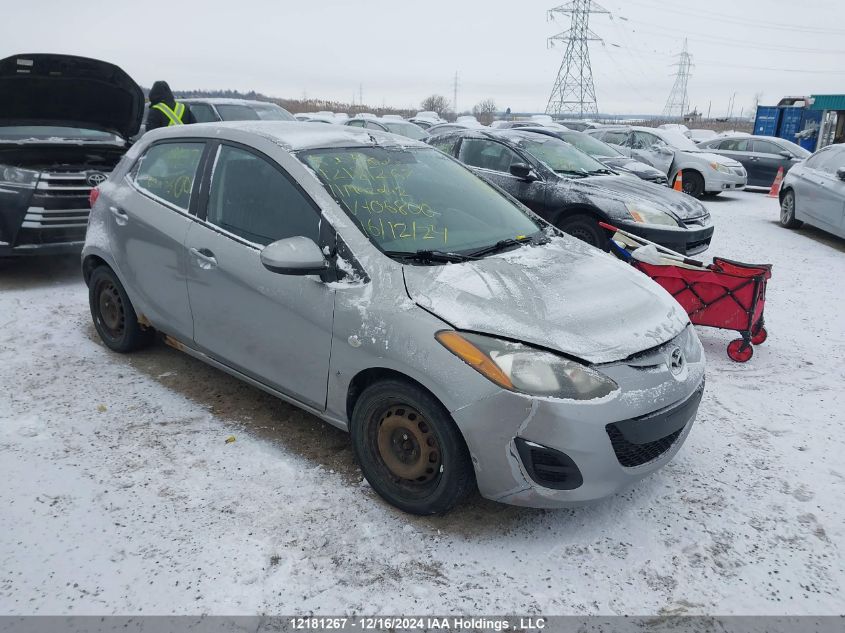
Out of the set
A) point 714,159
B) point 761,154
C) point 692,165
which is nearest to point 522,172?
point 692,165

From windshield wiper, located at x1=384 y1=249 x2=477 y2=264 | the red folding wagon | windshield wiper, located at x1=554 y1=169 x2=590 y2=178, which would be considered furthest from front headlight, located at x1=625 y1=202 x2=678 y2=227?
windshield wiper, located at x1=384 y1=249 x2=477 y2=264

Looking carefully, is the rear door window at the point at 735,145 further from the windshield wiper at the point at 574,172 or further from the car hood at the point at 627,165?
the windshield wiper at the point at 574,172

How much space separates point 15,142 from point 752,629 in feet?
22.4

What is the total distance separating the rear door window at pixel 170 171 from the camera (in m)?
3.60

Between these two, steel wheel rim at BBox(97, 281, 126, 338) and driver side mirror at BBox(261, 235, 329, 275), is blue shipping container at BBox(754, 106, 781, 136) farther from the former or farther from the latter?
driver side mirror at BBox(261, 235, 329, 275)

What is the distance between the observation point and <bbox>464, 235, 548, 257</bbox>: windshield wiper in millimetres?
3101

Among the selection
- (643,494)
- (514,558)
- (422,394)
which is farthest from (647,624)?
(422,394)

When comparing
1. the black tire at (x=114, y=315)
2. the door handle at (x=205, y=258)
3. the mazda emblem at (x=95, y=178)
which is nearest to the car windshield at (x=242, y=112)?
the mazda emblem at (x=95, y=178)

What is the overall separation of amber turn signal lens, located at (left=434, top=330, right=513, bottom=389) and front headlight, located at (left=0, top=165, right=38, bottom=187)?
494 centimetres

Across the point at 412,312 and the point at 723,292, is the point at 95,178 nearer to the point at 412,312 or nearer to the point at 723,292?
the point at 412,312

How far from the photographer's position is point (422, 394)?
2.53 m

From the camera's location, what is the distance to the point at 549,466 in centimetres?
243

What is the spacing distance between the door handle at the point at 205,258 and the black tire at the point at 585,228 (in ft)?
13.7

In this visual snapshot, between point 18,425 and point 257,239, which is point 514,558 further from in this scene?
point 18,425
